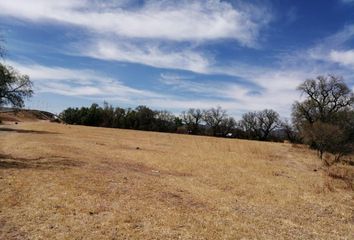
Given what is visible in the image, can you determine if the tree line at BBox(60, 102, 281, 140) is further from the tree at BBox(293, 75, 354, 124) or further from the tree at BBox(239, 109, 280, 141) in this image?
the tree at BBox(293, 75, 354, 124)

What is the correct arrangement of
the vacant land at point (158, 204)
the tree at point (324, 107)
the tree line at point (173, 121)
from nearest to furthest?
the vacant land at point (158, 204)
the tree at point (324, 107)
the tree line at point (173, 121)

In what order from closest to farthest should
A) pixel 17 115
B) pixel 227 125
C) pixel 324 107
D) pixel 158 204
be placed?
pixel 158 204 → pixel 324 107 → pixel 17 115 → pixel 227 125

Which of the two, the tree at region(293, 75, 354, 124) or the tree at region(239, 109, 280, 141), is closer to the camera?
the tree at region(293, 75, 354, 124)

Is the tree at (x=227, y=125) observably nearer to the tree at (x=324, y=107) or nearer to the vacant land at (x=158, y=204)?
the tree at (x=324, y=107)

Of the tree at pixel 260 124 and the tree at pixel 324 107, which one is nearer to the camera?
the tree at pixel 324 107

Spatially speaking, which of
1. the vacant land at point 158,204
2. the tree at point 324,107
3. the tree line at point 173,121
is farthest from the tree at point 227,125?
the vacant land at point 158,204

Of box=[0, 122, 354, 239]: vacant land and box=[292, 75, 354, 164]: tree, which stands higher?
box=[292, 75, 354, 164]: tree

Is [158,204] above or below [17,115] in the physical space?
below

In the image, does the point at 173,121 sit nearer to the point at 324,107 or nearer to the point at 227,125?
the point at 227,125

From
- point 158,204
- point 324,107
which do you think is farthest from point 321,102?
point 158,204

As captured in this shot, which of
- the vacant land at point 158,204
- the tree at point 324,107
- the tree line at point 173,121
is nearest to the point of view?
the vacant land at point 158,204

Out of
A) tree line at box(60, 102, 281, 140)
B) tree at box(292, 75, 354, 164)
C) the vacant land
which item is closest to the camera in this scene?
the vacant land

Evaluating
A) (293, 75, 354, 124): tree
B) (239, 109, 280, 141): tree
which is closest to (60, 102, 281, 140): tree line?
(239, 109, 280, 141): tree

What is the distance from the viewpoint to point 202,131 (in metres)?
105
